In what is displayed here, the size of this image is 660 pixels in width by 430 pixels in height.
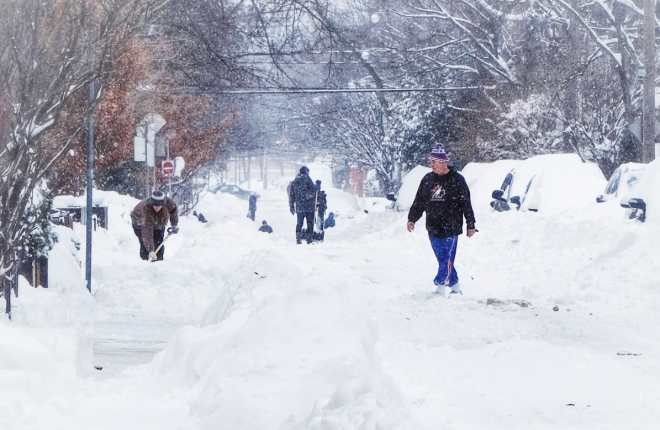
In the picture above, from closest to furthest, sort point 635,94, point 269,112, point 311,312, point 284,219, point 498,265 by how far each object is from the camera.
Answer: point 311,312, point 498,265, point 635,94, point 284,219, point 269,112

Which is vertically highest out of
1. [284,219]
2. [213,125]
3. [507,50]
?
[507,50]

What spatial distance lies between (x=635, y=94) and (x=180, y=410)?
24.7 metres

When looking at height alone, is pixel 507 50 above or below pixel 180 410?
above

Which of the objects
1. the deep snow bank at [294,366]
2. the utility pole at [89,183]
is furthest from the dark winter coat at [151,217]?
the deep snow bank at [294,366]

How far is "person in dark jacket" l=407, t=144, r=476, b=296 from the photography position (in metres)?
11.7

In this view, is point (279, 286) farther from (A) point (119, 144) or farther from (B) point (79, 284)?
(A) point (119, 144)

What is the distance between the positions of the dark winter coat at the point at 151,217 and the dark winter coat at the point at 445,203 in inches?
244

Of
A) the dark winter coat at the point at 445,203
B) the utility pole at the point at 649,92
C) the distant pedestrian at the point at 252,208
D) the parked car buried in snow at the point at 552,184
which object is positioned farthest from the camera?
the distant pedestrian at the point at 252,208

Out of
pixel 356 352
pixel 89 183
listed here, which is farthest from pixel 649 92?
pixel 356 352

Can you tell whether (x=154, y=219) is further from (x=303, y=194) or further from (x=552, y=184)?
(x=552, y=184)

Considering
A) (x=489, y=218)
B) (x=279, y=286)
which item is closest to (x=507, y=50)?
(x=489, y=218)

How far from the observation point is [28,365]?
5695mm

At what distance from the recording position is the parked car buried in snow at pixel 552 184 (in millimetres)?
18844

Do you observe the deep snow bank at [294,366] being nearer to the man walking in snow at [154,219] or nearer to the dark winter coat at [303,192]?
the man walking in snow at [154,219]
